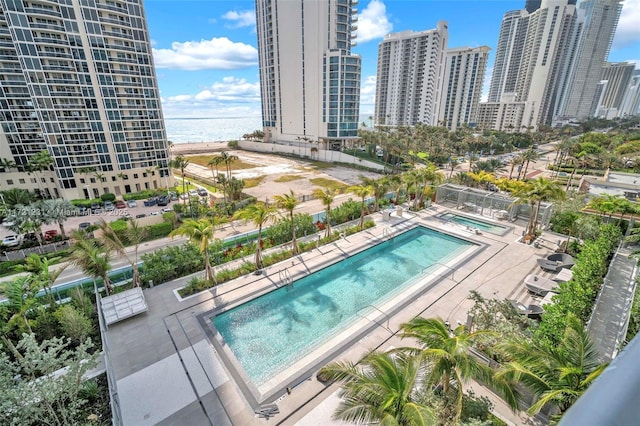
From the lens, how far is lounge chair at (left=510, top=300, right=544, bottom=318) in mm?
14570

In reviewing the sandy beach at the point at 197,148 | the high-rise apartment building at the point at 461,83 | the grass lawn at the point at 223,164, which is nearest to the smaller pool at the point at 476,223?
the grass lawn at the point at 223,164

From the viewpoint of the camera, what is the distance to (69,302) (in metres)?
16.1

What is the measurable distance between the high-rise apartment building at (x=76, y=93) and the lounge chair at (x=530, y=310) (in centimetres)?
4666

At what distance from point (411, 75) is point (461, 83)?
19315 mm

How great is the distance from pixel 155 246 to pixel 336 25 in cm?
6201

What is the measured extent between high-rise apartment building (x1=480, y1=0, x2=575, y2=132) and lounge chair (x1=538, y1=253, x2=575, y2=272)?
11342 cm

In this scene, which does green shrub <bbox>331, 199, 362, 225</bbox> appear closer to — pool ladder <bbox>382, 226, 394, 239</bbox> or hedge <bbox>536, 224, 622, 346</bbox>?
pool ladder <bbox>382, 226, 394, 239</bbox>

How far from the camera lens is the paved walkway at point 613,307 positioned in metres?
12.7

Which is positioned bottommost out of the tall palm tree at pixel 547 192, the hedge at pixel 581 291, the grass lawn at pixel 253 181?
the grass lawn at pixel 253 181

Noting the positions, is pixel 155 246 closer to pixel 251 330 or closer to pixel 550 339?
pixel 251 330

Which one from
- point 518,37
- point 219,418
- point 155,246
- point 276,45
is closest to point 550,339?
point 219,418

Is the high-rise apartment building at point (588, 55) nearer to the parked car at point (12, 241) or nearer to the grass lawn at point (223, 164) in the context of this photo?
the grass lawn at point (223, 164)

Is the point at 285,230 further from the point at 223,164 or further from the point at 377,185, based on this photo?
the point at 223,164

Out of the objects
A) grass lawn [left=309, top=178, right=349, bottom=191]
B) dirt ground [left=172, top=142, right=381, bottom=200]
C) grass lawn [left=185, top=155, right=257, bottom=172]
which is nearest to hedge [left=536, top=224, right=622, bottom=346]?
dirt ground [left=172, top=142, right=381, bottom=200]
